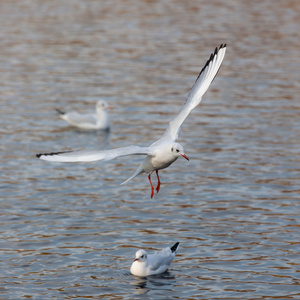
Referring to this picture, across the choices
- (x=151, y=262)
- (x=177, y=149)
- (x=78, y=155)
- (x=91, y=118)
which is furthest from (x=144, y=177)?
(x=78, y=155)

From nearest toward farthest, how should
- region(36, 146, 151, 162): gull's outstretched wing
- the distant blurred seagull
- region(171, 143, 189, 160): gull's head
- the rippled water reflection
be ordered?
region(36, 146, 151, 162): gull's outstretched wing < region(171, 143, 189, 160): gull's head < the rippled water reflection < the distant blurred seagull

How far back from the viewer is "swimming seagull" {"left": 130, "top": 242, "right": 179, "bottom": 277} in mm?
13359

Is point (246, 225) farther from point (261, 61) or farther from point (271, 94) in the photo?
point (261, 61)

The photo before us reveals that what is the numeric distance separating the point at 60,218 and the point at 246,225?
12.7 ft

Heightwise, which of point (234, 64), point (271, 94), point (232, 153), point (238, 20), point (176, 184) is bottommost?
point (176, 184)

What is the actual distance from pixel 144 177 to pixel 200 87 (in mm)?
5788

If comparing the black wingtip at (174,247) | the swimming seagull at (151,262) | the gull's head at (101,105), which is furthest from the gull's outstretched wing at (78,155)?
the gull's head at (101,105)

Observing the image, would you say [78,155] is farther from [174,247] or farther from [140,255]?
[174,247]

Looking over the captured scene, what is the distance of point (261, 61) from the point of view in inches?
1339

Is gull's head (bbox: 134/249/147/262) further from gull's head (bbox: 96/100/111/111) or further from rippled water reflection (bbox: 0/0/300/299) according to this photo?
gull's head (bbox: 96/100/111/111)

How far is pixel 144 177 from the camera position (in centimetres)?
1975

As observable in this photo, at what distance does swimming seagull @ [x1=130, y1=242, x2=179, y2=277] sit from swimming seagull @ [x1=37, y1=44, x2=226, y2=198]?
3.97ft

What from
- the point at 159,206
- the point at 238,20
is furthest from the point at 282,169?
the point at 238,20

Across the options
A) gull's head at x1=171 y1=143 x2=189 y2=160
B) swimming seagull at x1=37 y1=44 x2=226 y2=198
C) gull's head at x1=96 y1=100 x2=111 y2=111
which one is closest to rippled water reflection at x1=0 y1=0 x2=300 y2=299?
gull's head at x1=96 y1=100 x2=111 y2=111
